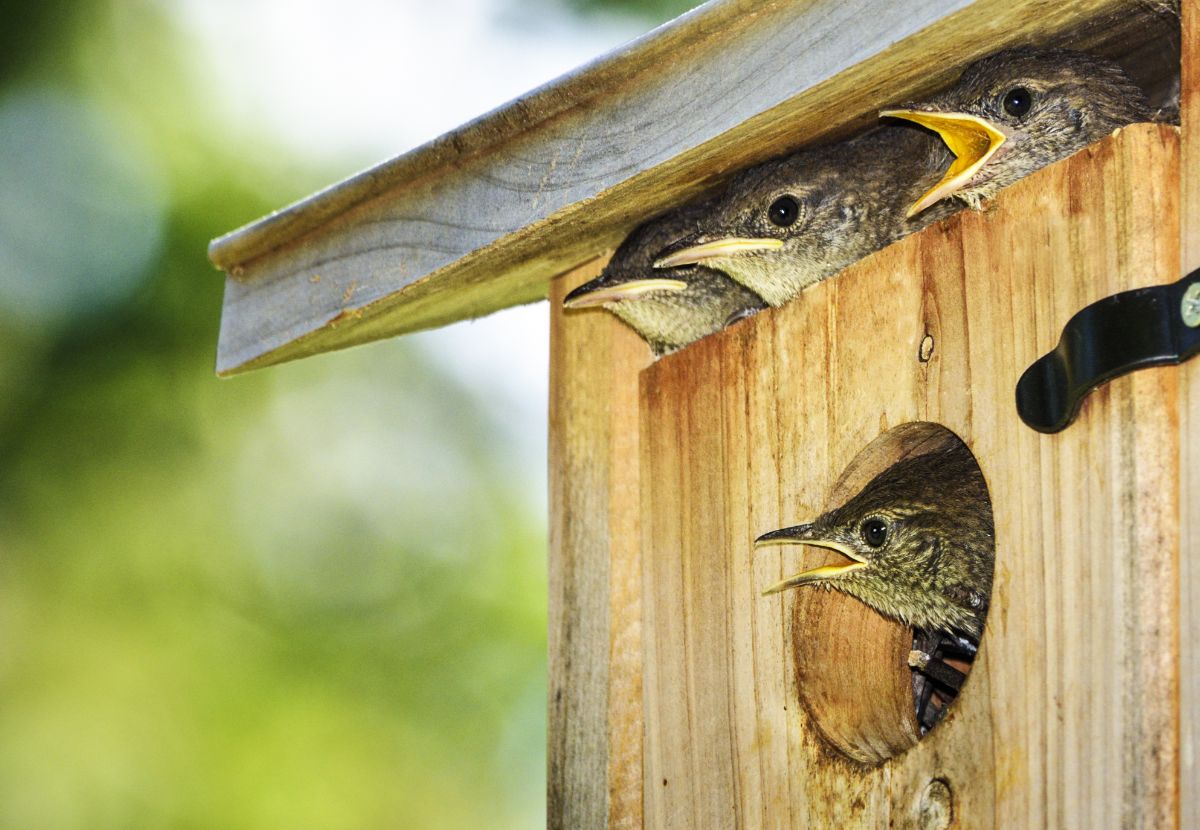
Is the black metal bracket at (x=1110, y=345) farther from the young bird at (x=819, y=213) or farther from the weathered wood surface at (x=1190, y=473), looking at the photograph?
the young bird at (x=819, y=213)

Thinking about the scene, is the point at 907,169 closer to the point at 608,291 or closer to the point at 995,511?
the point at 608,291

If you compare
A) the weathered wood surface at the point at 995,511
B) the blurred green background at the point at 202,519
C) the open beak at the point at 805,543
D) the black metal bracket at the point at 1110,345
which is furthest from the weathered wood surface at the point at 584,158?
the blurred green background at the point at 202,519

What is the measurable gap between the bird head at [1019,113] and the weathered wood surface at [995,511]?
0.30 metres

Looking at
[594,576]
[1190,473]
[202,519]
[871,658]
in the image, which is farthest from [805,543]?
[202,519]

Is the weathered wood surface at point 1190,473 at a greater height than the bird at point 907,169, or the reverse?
the bird at point 907,169

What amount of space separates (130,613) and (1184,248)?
210 inches

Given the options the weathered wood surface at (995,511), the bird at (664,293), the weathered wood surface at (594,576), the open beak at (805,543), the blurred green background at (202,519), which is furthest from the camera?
the blurred green background at (202,519)

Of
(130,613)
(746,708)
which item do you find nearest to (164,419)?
(130,613)

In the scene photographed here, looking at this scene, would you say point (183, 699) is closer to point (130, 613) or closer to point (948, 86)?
point (130, 613)

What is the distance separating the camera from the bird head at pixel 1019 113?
2.64 meters

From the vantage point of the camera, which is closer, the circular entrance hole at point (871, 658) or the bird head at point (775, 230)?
the circular entrance hole at point (871, 658)

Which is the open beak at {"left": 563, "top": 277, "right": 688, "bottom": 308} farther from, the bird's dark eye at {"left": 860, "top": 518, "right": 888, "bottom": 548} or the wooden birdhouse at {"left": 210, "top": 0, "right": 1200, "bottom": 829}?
the bird's dark eye at {"left": 860, "top": 518, "right": 888, "bottom": 548}

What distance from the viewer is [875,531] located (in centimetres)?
275

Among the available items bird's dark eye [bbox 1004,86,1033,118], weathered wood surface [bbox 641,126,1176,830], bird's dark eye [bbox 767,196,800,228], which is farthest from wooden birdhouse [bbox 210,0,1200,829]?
bird's dark eye [bbox 767,196,800,228]
